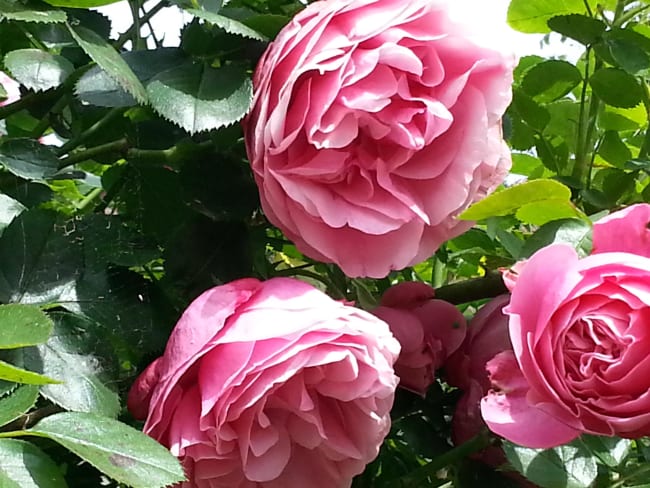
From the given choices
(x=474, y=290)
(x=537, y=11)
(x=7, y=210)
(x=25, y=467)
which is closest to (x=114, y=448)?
(x=25, y=467)

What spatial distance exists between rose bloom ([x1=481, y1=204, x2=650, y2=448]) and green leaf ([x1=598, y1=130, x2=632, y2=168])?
235 mm

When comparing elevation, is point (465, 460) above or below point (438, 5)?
below

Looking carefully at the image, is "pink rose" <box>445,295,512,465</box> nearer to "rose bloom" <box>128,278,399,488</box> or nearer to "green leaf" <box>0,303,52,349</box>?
"rose bloom" <box>128,278,399,488</box>

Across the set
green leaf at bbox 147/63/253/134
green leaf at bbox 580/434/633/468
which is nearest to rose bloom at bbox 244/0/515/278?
green leaf at bbox 147/63/253/134

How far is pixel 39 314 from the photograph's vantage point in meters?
0.31

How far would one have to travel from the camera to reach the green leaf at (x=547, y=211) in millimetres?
366

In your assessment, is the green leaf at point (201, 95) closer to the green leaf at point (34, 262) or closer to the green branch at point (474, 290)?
the green leaf at point (34, 262)

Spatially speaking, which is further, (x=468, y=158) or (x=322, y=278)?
(x=322, y=278)

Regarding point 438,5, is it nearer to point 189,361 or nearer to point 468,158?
point 468,158

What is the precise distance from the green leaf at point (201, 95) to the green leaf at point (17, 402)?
125mm

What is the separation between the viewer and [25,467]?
0.98 ft

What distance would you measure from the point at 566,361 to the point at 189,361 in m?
0.14

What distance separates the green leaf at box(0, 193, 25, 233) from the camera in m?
0.39

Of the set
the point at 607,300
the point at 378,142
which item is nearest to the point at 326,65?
the point at 378,142
